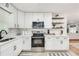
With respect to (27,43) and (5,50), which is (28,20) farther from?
(5,50)

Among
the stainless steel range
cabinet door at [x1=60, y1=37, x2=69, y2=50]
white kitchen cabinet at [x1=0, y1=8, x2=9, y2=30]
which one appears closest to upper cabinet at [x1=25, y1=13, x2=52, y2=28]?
the stainless steel range

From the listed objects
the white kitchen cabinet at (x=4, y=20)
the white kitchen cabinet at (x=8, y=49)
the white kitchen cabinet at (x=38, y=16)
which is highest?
the white kitchen cabinet at (x=38, y=16)

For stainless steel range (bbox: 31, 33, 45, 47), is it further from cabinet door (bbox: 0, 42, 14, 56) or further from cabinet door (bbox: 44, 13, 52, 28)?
cabinet door (bbox: 0, 42, 14, 56)

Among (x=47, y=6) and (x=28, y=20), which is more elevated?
(x=47, y=6)

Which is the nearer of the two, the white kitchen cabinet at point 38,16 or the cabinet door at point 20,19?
the cabinet door at point 20,19

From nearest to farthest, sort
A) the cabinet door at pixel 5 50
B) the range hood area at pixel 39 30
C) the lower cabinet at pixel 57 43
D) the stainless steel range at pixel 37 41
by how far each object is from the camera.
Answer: the cabinet door at pixel 5 50 < the range hood area at pixel 39 30 < the lower cabinet at pixel 57 43 < the stainless steel range at pixel 37 41

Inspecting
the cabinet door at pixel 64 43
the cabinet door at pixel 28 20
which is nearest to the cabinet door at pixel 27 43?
the cabinet door at pixel 28 20

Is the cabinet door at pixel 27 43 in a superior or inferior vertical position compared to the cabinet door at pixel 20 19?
inferior

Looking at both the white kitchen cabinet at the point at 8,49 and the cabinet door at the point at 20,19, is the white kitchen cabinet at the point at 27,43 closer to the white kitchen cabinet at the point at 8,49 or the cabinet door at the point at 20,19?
the cabinet door at the point at 20,19

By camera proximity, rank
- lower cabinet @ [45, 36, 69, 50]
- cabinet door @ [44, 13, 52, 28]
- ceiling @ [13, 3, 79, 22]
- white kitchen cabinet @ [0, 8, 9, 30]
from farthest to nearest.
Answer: cabinet door @ [44, 13, 52, 28] < lower cabinet @ [45, 36, 69, 50] < ceiling @ [13, 3, 79, 22] < white kitchen cabinet @ [0, 8, 9, 30]

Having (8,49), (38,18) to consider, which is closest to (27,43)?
(38,18)

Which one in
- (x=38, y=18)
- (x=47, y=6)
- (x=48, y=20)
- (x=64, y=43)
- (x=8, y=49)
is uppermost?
(x=47, y=6)

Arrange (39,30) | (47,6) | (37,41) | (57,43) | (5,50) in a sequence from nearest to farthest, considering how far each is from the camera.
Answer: (5,50), (47,6), (57,43), (37,41), (39,30)

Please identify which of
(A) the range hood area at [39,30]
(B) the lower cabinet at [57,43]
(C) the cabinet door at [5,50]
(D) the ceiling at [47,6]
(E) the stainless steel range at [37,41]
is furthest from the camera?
(E) the stainless steel range at [37,41]
